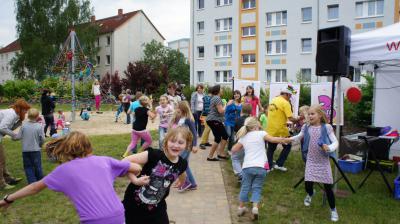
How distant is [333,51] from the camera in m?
5.95

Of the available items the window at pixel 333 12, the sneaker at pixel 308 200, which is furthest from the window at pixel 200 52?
the sneaker at pixel 308 200

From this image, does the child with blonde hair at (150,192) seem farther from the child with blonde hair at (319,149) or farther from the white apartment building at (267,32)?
the white apartment building at (267,32)

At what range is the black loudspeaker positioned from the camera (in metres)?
5.89

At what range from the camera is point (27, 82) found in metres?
36.2

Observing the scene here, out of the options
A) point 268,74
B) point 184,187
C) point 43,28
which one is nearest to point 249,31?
point 268,74

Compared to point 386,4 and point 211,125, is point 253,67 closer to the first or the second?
point 386,4

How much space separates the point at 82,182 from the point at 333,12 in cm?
3269

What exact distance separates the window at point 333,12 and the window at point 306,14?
1.69m

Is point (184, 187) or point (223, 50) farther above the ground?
point (223, 50)

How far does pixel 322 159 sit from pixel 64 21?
4126 centimetres

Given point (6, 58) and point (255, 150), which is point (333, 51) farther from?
point (6, 58)

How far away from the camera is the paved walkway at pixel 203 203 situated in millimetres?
5094

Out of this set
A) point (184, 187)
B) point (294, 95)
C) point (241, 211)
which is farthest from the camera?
point (294, 95)

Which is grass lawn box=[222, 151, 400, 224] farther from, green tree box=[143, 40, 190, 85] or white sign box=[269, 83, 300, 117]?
green tree box=[143, 40, 190, 85]
